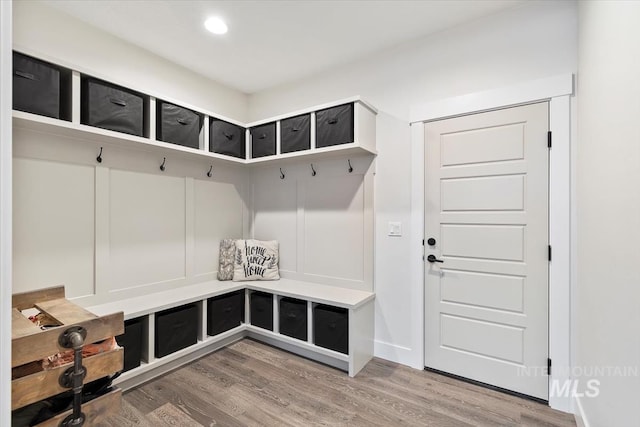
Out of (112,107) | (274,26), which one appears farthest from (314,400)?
(274,26)

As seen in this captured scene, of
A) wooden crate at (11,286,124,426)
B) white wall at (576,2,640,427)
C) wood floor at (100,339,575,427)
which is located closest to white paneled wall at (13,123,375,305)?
wood floor at (100,339,575,427)

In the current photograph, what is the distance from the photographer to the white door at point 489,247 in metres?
2.10

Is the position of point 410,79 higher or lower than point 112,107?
higher

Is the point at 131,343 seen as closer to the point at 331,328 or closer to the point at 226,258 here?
the point at 226,258

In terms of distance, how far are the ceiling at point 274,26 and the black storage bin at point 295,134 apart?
588mm

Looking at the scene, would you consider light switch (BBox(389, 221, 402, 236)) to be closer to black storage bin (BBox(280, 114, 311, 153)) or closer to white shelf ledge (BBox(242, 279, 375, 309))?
white shelf ledge (BBox(242, 279, 375, 309))

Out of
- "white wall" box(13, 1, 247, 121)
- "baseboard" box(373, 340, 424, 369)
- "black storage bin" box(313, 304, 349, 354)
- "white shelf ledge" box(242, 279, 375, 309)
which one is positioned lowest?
"baseboard" box(373, 340, 424, 369)

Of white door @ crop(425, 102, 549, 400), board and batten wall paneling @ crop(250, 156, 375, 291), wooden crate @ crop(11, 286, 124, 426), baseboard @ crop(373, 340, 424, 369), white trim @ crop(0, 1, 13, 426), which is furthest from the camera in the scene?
board and batten wall paneling @ crop(250, 156, 375, 291)

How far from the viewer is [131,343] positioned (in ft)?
7.14

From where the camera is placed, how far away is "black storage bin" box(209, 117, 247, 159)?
2.89m

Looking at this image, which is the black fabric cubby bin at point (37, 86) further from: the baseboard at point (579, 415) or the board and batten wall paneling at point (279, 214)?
the baseboard at point (579, 415)

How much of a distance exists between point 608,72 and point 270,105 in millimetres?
2882

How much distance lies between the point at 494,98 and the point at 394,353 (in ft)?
7.17

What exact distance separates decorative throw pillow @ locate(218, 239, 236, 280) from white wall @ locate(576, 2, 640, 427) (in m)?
2.85
